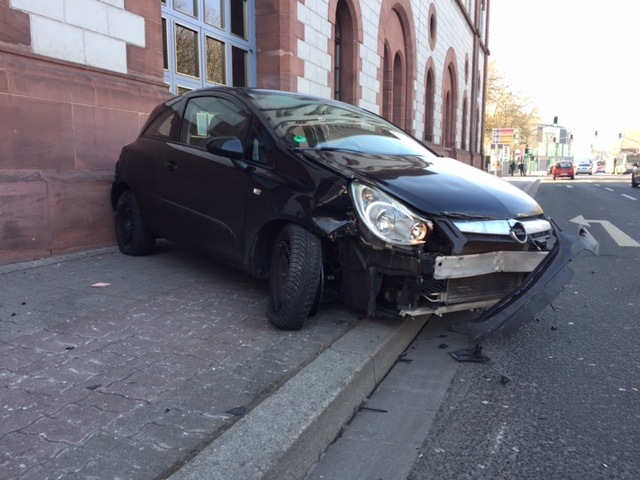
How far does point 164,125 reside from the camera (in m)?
5.17

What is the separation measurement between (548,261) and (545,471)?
4.99 feet

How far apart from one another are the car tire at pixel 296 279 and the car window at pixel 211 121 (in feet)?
3.61

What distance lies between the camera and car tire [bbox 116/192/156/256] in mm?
5367

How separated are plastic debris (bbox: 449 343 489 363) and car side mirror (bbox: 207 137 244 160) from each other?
2.11 meters

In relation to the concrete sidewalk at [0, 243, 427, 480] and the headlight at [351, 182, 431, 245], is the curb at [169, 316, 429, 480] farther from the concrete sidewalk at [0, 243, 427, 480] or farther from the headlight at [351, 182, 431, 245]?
the headlight at [351, 182, 431, 245]

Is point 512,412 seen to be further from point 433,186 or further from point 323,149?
point 323,149

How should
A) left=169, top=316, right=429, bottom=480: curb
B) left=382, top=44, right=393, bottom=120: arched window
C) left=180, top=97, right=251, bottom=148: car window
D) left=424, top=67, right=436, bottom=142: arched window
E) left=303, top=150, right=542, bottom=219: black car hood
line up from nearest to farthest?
left=169, top=316, right=429, bottom=480: curb, left=303, top=150, right=542, bottom=219: black car hood, left=180, top=97, right=251, bottom=148: car window, left=382, top=44, right=393, bottom=120: arched window, left=424, top=67, right=436, bottom=142: arched window

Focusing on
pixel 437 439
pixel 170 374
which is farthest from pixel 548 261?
pixel 170 374

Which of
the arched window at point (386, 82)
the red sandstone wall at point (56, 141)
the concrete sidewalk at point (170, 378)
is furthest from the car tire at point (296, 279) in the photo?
the arched window at point (386, 82)

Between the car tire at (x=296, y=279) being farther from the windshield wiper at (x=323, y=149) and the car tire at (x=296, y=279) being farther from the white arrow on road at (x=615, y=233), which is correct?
the white arrow on road at (x=615, y=233)

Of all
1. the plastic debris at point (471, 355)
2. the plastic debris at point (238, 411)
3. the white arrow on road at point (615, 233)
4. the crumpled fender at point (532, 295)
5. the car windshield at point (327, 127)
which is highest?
the car windshield at point (327, 127)

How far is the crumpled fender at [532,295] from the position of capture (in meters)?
3.22

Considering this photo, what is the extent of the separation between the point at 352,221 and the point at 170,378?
1431 mm

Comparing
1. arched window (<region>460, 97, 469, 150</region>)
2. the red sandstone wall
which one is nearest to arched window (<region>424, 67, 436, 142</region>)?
arched window (<region>460, 97, 469, 150</region>)
